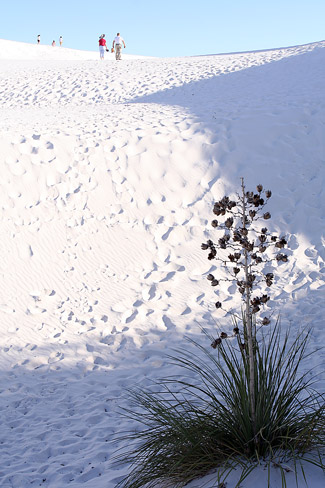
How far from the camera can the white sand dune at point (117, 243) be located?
475cm

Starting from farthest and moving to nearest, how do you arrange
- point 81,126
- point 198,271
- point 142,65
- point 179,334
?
point 142,65
point 81,126
point 198,271
point 179,334

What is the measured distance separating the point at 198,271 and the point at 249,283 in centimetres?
451

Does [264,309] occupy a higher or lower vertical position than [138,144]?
lower

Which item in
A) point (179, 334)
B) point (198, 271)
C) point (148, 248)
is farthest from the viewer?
point (148, 248)

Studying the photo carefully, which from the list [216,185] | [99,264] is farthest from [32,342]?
[216,185]

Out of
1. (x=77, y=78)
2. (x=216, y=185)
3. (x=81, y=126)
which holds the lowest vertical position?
(x=216, y=185)

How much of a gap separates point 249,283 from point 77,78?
597 inches

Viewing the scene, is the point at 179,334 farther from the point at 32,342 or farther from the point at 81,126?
the point at 81,126

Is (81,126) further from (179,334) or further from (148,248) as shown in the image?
(179,334)

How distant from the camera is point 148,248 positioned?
754 centimetres

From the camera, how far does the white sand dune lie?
4.75 m

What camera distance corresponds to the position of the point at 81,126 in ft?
35.2

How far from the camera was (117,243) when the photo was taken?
7684mm

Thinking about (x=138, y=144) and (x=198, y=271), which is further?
(x=138, y=144)
